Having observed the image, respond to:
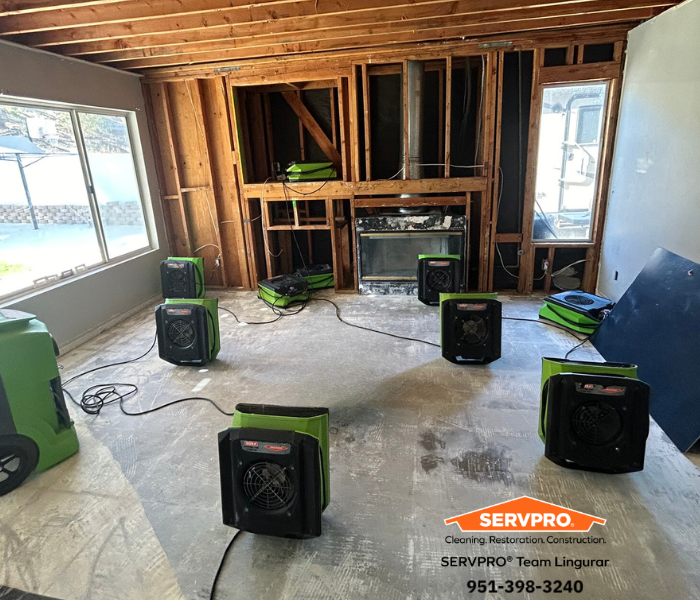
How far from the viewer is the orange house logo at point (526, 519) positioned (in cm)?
188

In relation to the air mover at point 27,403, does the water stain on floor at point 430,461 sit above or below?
below

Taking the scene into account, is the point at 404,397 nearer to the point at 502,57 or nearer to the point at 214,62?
the point at 502,57

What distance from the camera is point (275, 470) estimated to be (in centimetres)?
175

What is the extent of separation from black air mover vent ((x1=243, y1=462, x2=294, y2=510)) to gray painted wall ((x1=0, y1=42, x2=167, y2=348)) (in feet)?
9.56

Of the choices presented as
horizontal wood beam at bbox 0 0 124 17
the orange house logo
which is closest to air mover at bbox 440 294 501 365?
the orange house logo

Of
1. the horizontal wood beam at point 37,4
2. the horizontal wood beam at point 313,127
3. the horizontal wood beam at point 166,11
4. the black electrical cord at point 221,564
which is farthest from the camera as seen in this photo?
the horizontal wood beam at point 313,127

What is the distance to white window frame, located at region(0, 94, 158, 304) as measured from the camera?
3676 mm

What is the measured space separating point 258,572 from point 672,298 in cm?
315

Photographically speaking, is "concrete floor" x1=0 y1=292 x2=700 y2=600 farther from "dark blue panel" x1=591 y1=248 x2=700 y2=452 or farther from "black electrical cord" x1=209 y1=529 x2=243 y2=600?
"dark blue panel" x1=591 y1=248 x2=700 y2=452

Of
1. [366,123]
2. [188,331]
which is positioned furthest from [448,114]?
[188,331]

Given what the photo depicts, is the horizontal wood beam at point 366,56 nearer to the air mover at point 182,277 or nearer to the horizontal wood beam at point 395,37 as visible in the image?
the horizontal wood beam at point 395,37

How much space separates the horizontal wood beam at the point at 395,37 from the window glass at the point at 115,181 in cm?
66

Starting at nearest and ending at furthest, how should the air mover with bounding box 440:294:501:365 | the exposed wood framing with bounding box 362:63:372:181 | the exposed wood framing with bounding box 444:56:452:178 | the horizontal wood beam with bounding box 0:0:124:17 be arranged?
the horizontal wood beam with bounding box 0:0:124:17 < the air mover with bounding box 440:294:501:365 < the exposed wood framing with bounding box 444:56:452:178 < the exposed wood framing with bounding box 362:63:372:181

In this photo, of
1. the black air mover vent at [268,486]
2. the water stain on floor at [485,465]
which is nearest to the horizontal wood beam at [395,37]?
the water stain on floor at [485,465]
